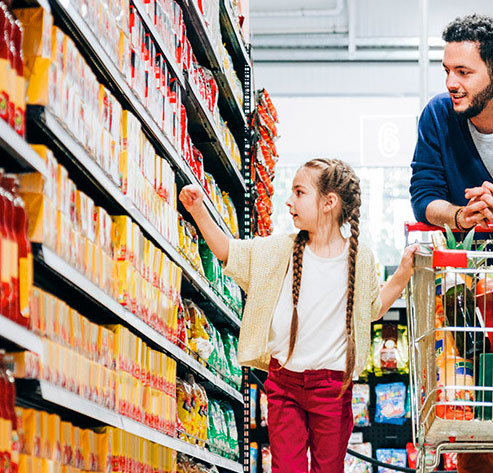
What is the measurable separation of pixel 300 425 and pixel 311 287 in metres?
0.44

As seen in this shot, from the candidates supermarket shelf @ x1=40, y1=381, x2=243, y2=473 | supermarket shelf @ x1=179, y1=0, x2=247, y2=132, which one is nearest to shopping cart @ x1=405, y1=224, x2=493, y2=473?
supermarket shelf @ x1=40, y1=381, x2=243, y2=473

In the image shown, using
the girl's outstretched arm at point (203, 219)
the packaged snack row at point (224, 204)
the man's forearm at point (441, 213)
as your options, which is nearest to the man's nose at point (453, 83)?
the man's forearm at point (441, 213)

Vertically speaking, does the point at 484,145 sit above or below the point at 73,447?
above

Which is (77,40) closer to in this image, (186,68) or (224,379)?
(186,68)

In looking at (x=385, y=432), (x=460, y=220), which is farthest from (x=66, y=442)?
(x=385, y=432)

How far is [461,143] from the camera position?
290cm

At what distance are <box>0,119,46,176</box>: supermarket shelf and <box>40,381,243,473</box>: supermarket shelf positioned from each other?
413 millimetres

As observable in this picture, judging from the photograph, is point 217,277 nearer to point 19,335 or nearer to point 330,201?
point 330,201

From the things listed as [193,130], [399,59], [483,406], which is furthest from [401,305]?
[399,59]

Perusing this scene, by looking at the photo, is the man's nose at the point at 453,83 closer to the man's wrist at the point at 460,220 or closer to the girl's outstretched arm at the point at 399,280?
the man's wrist at the point at 460,220

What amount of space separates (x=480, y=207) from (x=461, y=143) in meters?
0.45

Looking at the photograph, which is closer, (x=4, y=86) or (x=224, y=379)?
(x=4, y=86)

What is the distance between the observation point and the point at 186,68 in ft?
11.3

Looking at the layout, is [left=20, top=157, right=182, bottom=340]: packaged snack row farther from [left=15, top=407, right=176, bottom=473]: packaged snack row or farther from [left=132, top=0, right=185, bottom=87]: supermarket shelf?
[left=132, top=0, right=185, bottom=87]: supermarket shelf
